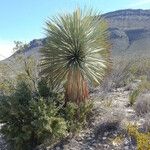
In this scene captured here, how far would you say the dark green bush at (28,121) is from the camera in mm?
9766

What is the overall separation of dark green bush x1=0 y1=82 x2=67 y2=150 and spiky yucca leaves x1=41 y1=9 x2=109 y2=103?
2.71 feet

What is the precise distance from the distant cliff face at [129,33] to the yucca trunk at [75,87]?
2880 cm

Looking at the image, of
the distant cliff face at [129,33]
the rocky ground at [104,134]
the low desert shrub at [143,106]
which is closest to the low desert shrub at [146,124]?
the rocky ground at [104,134]

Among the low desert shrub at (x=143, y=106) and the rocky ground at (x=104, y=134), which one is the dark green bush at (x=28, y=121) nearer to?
the rocky ground at (x=104, y=134)

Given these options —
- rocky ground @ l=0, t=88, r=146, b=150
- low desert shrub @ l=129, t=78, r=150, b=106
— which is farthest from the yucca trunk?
low desert shrub @ l=129, t=78, r=150, b=106

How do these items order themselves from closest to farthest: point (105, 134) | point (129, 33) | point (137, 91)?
point (105, 134), point (137, 91), point (129, 33)

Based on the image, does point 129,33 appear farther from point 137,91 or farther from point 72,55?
point 72,55

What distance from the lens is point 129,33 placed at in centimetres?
7806

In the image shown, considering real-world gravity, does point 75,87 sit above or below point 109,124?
above

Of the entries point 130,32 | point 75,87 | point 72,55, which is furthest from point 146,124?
point 130,32

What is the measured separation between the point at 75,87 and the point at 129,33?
6837 centimetres

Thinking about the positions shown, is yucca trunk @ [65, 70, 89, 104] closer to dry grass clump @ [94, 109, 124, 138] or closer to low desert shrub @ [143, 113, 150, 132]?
dry grass clump @ [94, 109, 124, 138]

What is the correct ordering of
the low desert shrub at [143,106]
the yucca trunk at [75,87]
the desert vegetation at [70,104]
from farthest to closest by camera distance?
1. the low desert shrub at [143,106]
2. the yucca trunk at [75,87]
3. the desert vegetation at [70,104]

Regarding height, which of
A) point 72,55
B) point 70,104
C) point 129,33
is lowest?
point 70,104
